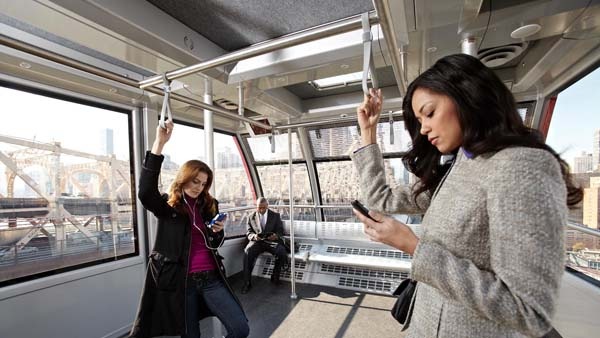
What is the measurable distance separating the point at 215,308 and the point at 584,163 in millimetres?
3087

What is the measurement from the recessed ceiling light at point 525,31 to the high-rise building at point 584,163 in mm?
1310

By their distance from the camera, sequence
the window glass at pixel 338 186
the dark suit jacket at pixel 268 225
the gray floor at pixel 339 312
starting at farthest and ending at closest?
the window glass at pixel 338 186 → the dark suit jacket at pixel 268 225 → the gray floor at pixel 339 312

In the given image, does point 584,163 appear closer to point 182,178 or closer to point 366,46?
point 366,46

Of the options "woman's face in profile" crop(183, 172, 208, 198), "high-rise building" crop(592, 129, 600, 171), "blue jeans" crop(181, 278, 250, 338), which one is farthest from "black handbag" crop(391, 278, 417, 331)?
"high-rise building" crop(592, 129, 600, 171)

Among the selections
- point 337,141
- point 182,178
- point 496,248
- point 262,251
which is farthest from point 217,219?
point 337,141

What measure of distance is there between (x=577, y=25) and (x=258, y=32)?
6.46ft

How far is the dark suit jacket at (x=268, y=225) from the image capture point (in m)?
4.16

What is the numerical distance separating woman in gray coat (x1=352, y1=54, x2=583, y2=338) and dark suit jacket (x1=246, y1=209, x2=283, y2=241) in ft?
11.5

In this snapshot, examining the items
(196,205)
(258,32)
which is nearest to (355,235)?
(196,205)

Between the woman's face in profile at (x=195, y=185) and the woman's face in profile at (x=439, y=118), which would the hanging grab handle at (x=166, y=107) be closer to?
the woman's face in profile at (x=195, y=185)

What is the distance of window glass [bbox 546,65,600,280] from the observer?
2193 millimetres

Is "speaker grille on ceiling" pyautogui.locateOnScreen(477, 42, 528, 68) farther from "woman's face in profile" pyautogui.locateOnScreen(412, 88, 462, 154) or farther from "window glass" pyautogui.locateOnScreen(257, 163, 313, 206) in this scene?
"window glass" pyautogui.locateOnScreen(257, 163, 313, 206)

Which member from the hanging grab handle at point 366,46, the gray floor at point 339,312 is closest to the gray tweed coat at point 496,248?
the hanging grab handle at point 366,46

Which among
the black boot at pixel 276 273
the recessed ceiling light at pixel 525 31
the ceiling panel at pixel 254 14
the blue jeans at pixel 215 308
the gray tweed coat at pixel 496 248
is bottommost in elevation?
the black boot at pixel 276 273
